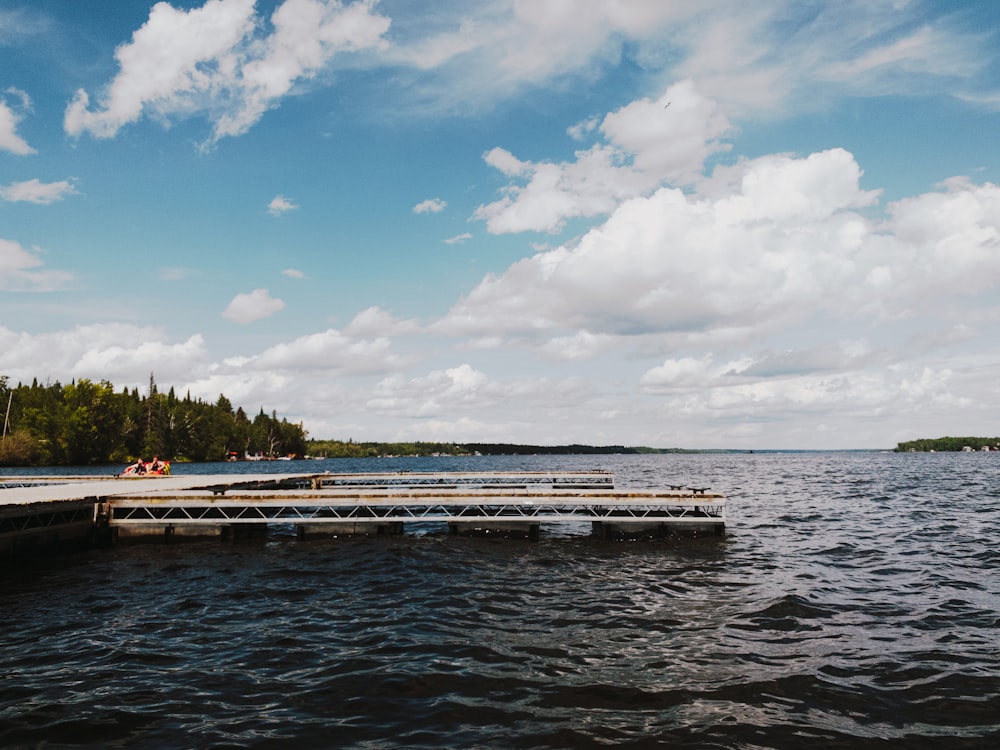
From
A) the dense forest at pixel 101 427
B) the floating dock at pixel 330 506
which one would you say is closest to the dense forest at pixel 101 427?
the dense forest at pixel 101 427

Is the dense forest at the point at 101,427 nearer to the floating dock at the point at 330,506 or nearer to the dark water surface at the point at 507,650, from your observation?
the floating dock at the point at 330,506

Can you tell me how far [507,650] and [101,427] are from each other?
158m

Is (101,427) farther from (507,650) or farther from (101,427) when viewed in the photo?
(507,650)

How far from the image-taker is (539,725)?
10969 mm

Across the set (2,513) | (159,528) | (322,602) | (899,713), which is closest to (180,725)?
(322,602)

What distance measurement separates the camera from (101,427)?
140250 millimetres

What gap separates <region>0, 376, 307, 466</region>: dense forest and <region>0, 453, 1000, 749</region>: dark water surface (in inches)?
5105

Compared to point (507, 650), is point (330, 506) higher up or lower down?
higher up

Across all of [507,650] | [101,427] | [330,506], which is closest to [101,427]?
[101,427]

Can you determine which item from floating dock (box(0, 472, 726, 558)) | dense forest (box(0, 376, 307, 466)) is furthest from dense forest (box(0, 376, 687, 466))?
floating dock (box(0, 472, 726, 558))

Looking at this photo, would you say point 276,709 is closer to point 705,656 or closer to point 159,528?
point 705,656

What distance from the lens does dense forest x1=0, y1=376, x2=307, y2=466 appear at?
131625mm

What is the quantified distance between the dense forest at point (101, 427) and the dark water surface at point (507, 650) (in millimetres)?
129676

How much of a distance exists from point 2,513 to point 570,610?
25.6 m
